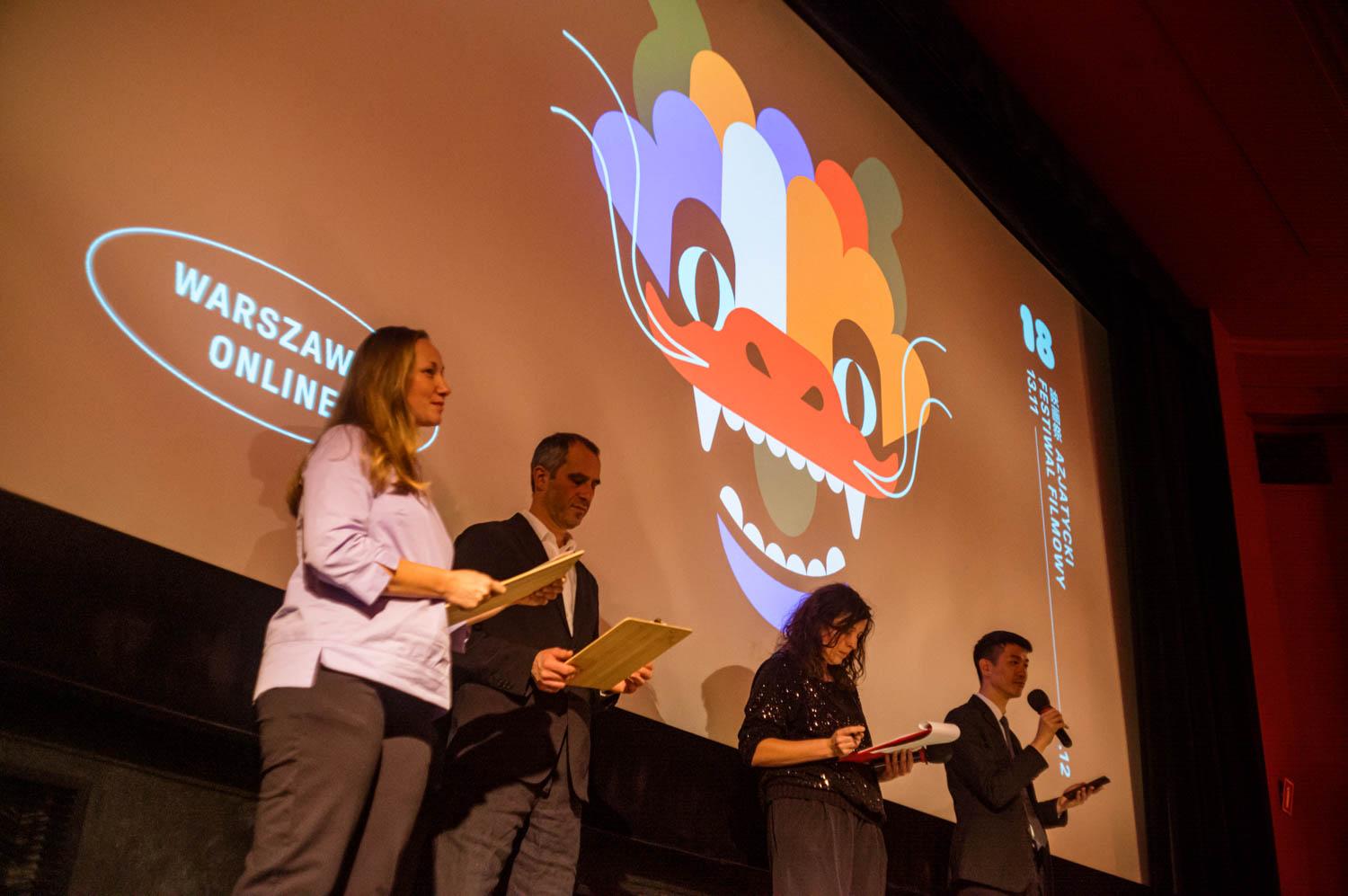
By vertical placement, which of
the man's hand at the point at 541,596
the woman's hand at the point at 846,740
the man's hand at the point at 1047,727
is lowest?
the woman's hand at the point at 846,740

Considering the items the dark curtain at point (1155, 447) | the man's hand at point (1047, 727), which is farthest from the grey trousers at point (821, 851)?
the dark curtain at point (1155, 447)

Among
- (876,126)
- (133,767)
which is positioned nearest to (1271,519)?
(876,126)

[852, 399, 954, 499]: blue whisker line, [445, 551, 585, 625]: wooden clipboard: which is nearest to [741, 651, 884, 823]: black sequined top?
[445, 551, 585, 625]: wooden clipboard

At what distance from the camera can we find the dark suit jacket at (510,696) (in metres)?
2.30

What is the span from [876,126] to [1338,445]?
5.37 m

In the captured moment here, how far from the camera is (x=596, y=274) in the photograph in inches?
127

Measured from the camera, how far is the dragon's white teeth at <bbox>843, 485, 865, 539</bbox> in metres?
3.95

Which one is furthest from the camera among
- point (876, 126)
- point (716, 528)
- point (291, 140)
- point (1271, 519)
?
point (1271, 519)

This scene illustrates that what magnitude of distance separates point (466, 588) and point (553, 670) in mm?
440

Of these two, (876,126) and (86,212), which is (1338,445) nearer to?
(876,126)

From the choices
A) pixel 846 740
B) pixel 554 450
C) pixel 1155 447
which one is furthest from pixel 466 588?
pixel 1155 447

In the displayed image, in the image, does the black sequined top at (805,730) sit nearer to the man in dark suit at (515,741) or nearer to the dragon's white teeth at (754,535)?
the man in dark suit at (515,741)

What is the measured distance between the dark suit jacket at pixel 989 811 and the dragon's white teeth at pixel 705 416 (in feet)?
3.52

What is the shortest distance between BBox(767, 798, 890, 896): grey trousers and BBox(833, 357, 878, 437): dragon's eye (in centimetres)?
162
